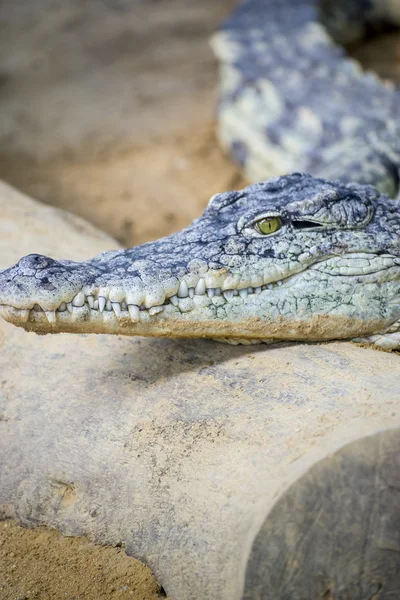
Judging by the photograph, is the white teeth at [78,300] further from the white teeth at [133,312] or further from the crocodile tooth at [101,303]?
the white teeth at [133,312]

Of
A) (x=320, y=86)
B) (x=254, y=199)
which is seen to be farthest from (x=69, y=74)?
(x=254, y=199)

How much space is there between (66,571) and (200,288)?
1.28 metres

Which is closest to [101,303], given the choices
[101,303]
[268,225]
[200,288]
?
[101,303]

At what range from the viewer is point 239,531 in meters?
2.41

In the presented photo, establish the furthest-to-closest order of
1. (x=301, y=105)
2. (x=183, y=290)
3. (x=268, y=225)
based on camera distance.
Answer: (x=301, y=105) → (x=268, y=225) → (x=183, y=290)

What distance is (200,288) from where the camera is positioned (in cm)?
310

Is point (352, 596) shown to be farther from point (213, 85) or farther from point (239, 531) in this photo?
point (213, 85)

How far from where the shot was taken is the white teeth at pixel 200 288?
309cm

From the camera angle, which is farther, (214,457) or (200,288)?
(200,288)

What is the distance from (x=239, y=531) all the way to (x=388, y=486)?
0.52 meters

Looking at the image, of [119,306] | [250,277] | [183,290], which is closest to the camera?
[119,306]

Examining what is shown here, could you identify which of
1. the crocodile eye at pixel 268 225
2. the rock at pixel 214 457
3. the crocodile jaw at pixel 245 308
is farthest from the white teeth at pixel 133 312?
the crocodile eye at pixel 268 225

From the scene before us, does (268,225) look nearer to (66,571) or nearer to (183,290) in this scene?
(183,290)

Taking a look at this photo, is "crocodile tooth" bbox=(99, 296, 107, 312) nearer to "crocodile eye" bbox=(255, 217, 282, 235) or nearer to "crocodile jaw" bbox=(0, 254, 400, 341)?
"crocodile jaw" bbox=(0, 254, 400, 341)
